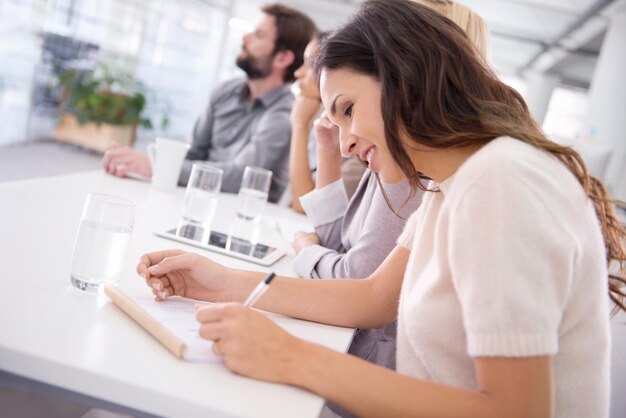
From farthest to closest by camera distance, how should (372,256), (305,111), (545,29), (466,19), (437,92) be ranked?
(545,29) < (305,111) < (466,19) < (372,256) < (437,92)

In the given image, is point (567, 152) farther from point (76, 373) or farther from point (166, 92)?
point (166, 92)

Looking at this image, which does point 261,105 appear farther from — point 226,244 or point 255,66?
point 226,244

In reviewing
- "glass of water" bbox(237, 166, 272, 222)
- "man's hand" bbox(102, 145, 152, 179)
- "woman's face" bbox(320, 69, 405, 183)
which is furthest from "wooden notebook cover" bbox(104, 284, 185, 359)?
"man's hand" bbox(102, 145, 152, 179)

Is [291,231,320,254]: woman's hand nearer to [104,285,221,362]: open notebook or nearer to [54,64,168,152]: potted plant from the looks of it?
[104,285,221,362]: open notebook

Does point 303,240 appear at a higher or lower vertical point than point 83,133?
higher

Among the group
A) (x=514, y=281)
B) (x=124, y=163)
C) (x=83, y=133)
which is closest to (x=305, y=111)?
(x=124, y=163)

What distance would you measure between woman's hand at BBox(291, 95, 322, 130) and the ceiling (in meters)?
5.25

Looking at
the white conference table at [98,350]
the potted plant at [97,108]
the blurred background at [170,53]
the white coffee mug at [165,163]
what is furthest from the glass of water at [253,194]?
the potted plant at [97,108]

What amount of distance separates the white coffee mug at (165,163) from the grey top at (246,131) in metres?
0.45

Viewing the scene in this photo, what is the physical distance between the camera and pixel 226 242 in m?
1.46

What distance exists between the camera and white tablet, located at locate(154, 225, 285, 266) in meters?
1.36

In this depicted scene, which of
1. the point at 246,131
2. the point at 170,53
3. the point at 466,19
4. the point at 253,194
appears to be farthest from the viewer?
the point at 170,53

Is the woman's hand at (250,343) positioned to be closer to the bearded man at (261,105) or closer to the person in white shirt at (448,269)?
the person in white shirt at (448,269)

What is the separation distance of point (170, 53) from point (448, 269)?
8.77 metres
